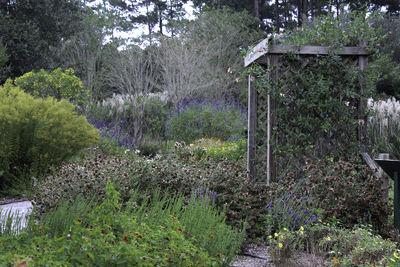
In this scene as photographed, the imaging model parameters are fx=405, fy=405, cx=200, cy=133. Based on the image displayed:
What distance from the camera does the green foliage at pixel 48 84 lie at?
1004 cm

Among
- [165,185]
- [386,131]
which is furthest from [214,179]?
[386,131]

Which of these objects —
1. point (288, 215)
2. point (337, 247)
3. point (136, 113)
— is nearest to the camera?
point (337, 247)

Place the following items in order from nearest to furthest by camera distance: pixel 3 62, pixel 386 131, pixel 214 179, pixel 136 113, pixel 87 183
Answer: pixel 87 183 → pixel 214 179 → pixel 386 131 → pixel 136 113 → pixel 3 62

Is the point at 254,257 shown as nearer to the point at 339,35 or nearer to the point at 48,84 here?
the point at 339,35

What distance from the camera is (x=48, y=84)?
10.2 metres

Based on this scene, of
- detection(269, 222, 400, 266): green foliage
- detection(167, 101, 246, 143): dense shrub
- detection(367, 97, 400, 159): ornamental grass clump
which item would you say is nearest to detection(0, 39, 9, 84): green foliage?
detection(167, 101, 246, 143): dense shrub

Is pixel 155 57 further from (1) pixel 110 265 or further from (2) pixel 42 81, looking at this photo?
(1) pixel 110 265

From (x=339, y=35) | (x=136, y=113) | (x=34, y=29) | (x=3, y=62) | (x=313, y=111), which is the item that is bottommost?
(x=136, y=113)

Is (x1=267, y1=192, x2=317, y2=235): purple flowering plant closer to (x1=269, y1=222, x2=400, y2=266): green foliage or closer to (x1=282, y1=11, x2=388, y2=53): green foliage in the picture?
(x1=269, y1=222, x2=400, y2=266): green foliage

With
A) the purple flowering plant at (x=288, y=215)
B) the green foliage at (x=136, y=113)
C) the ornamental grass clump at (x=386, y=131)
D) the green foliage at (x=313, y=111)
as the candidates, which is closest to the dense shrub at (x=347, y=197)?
the purple flowering plant at (x=288, y=215)

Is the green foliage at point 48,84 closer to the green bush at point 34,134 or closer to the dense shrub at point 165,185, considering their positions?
the green bush at point 34,134

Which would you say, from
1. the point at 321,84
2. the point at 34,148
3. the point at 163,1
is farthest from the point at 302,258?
the point at 163,1

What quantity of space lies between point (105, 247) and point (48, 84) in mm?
8954

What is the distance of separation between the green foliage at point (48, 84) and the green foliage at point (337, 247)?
800 centimetres
